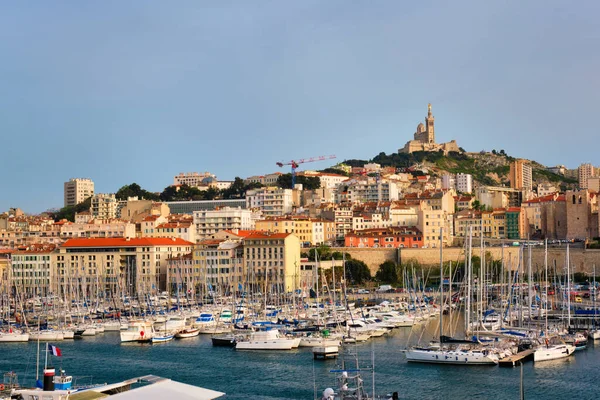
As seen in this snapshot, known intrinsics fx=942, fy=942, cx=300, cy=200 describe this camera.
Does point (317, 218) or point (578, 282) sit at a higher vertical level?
point (317, 218)

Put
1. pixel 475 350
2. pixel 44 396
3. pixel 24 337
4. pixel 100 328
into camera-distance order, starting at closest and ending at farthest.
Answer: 1. pixel 44 396
2. pixel 475 350
3. pixel 24 337
4. pixel 100 328

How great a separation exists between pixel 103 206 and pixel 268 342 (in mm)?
67277

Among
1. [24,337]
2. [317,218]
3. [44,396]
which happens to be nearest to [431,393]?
[44,396]

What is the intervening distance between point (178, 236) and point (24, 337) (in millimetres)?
33966

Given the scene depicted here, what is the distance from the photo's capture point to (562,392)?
3000 centimetres

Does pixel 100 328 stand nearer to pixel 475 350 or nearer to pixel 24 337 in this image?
pixel 24 337

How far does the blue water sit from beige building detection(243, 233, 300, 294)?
21.1 m

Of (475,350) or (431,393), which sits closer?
(431,393)

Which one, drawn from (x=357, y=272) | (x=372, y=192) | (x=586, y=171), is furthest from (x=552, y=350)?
(x=586, y=171)

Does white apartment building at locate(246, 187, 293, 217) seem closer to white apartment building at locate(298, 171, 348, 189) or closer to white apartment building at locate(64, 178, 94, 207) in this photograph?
white apartment building at locate(298, 171, 348, 189)

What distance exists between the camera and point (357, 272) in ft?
227

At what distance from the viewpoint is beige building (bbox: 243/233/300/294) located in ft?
208

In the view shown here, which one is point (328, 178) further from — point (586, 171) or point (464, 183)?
point (586, 171)

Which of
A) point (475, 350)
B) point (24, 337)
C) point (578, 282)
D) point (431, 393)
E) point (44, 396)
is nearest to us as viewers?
point (44, 396)
